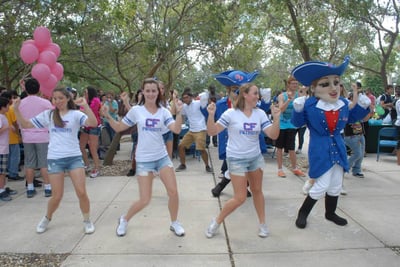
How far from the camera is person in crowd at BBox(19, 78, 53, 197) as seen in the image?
5363 millimetres

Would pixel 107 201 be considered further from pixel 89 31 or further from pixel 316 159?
pixel 89 31

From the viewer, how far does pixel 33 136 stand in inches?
217

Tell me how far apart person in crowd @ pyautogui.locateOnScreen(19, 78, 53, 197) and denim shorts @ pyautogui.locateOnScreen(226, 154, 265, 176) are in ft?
9.96

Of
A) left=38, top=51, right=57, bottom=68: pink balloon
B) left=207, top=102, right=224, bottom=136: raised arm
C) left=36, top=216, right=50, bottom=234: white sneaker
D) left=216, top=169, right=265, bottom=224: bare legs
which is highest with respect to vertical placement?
Result: left=38, top=51, right=57, bottom=68: pink balloon

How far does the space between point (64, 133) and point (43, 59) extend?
2948mm

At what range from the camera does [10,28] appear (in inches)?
361

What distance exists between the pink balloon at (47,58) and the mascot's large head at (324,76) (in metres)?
4.25

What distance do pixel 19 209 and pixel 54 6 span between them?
507 centimetres

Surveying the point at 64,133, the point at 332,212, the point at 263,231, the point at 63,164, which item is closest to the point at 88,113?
the point at 64,133

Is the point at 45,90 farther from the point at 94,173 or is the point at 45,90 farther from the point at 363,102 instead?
the point at 363,102

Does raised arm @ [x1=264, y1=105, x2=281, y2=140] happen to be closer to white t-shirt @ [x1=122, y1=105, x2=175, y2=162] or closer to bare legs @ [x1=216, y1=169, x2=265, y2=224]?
bare legs @ [x1=216, y1=169, x2=265, y2=224]

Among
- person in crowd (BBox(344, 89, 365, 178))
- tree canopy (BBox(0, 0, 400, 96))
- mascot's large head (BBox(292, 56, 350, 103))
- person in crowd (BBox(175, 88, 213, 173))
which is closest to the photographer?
mascot's large head (BBox(292, 56, 350, 103))

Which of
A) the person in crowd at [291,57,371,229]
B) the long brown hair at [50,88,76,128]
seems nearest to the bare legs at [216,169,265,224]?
the person in crowd at [291,57,371,229]

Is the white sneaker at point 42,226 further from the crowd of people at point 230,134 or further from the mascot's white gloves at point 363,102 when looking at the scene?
the mascot's white gloves at point 363,102
